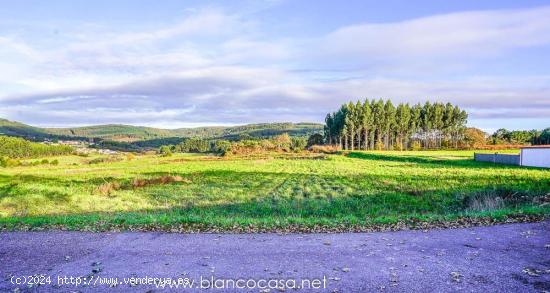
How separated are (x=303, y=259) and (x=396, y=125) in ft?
426

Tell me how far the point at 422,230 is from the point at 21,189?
3850cm

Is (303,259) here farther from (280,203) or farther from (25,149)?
(25,149)

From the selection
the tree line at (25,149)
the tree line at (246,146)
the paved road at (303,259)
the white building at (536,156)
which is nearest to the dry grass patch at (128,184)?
the paved road at (303,259)

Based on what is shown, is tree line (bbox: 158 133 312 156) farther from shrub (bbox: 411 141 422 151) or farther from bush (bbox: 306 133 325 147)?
shrub (bbox: 411 141 422 151)

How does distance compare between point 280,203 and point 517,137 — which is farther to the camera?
point 517,137

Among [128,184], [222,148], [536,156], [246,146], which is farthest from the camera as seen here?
[222,148]

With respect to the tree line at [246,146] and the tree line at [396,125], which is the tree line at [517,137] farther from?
the tree line at [246,146]

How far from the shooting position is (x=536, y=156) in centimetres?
4822

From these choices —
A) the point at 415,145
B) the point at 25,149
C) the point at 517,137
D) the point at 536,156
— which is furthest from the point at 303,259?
the point at 25,149

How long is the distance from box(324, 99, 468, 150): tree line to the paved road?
118250mm

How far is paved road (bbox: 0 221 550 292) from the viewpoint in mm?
7543

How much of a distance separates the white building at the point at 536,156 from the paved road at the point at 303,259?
42970mm

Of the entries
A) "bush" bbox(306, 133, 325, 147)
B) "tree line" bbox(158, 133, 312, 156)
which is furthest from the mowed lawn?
"bush" bbox(306, 133, 325, 147)

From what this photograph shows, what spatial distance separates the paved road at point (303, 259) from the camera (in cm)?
754
